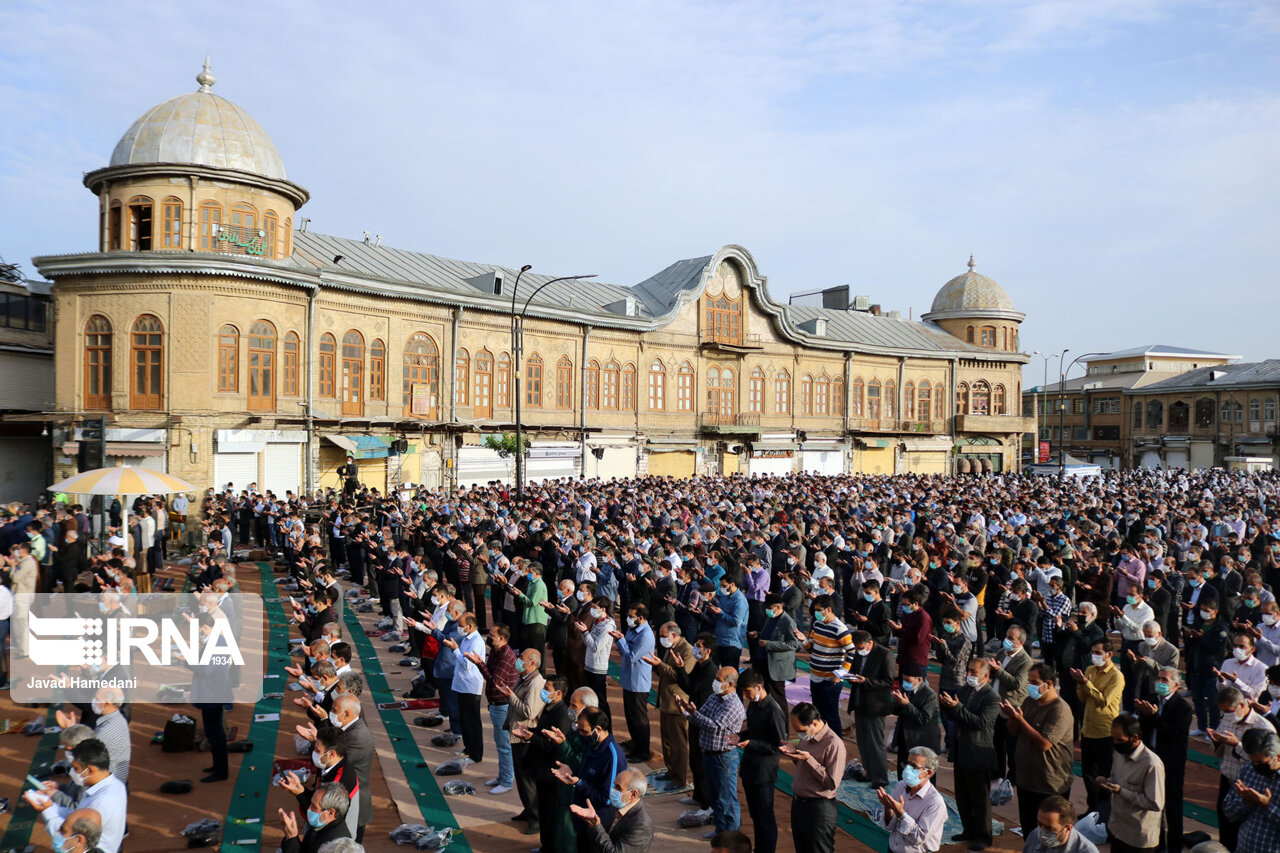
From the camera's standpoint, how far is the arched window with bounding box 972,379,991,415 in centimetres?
5656

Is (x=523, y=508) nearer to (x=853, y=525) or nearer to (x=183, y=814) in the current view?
(x=853, y=525)

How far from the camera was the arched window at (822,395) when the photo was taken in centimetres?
4944

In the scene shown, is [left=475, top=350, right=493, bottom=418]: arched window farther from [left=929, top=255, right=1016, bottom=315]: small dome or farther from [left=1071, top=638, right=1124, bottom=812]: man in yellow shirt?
[left=929, top=255, right=1016, bottom=315]: small dome

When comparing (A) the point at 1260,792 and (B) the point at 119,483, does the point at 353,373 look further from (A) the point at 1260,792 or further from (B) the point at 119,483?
(A) the point at 1260,792

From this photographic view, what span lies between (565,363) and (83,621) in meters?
29.4

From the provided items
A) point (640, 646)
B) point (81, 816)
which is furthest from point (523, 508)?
point (81, 816)

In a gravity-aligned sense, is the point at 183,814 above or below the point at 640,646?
below

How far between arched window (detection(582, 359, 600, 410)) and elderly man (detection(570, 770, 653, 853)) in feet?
114

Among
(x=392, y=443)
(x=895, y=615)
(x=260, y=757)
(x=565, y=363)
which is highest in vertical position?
(x=565, y=363)

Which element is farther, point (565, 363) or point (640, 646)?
point (565, 363)

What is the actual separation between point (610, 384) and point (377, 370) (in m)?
11.7

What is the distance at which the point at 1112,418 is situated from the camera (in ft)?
249

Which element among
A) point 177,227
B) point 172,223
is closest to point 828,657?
point 177,227

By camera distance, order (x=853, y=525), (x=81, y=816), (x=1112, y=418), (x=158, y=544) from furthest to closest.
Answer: (x=1112, y=418) → (x=158, y=544) → (x=853, y=525) → (x=81, y=816)
